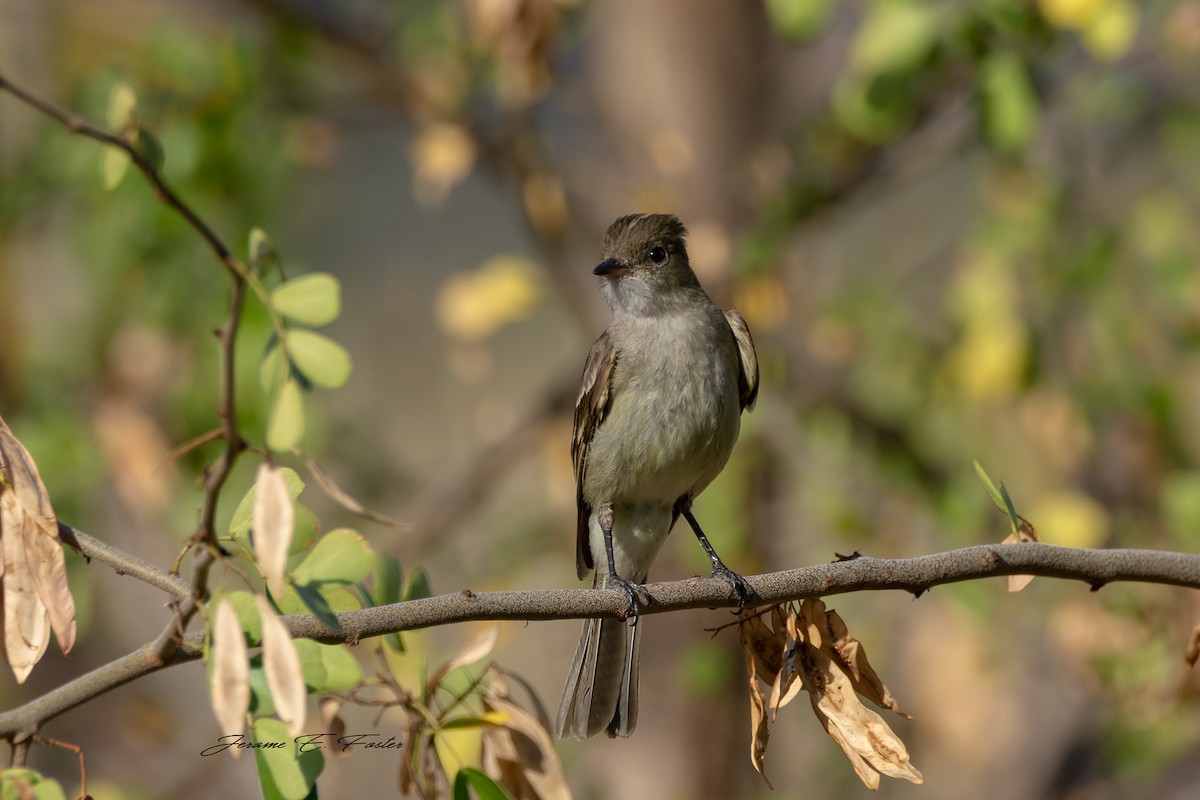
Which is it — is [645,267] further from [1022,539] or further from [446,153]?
[1022,539]

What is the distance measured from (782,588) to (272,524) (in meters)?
1.00

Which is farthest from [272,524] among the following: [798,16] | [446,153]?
[446,153]

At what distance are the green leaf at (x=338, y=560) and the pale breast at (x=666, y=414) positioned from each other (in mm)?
1952

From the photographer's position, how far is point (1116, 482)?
5.98 m

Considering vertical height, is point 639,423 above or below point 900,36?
below

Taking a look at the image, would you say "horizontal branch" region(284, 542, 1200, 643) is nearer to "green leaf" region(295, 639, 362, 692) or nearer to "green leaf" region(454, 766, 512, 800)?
"green leaf" region(295, 639, 362, 692)

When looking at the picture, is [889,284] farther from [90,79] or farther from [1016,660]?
[90,79]

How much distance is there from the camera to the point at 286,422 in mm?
1815

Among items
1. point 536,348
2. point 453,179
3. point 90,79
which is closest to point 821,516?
point 453,179

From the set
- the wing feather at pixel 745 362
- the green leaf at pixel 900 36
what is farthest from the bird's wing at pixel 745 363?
the green leaf at pixel 900 36

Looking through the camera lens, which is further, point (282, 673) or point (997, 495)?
point (997, 495)

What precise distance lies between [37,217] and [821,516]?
423 centimetres

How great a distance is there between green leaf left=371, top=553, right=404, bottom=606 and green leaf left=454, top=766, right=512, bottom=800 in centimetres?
37

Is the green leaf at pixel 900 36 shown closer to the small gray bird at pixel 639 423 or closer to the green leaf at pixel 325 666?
the small gray bird at pixel 639 423
